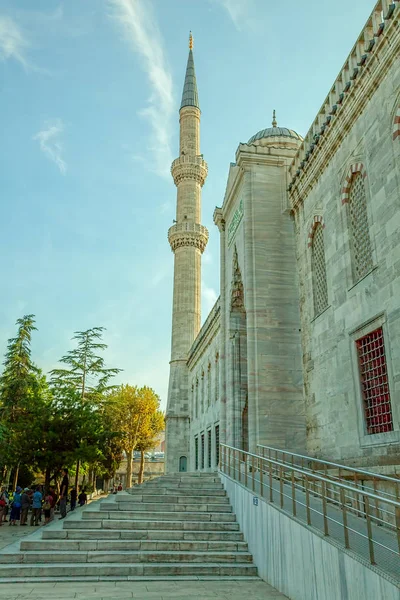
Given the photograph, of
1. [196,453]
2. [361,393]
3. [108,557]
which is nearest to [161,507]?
[108,557]

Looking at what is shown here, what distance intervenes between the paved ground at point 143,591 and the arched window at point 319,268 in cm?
708

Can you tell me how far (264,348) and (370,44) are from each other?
25.6 feet

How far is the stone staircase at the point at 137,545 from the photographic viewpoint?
816cm

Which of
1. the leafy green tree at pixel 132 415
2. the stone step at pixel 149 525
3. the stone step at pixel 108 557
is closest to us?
the stone step at pixel 108 557

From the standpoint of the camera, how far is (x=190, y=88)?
44.7m

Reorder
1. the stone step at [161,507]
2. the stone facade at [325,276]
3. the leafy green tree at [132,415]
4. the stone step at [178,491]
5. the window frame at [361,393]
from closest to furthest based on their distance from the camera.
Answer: the window frame at [361,393] → the stone facade at [325,276] → the stone step at [161,507] → the stone step at [178,491] → the leafy green tree at [132,415]

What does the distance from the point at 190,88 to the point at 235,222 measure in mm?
31222

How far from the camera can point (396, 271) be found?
9203mm

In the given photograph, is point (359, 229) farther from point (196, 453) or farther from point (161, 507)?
point (196, 453)

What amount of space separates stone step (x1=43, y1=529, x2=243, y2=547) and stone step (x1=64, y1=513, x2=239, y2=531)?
25 centimetres

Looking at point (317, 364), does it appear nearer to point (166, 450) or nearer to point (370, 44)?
point (370, 44)

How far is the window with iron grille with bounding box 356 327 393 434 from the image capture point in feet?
31.4

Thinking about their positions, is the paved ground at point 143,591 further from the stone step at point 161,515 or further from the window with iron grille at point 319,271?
the window with iron grille at point 319,271


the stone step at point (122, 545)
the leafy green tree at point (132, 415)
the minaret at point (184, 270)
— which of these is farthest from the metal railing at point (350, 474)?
the leafy green tree at point (132, 415)
